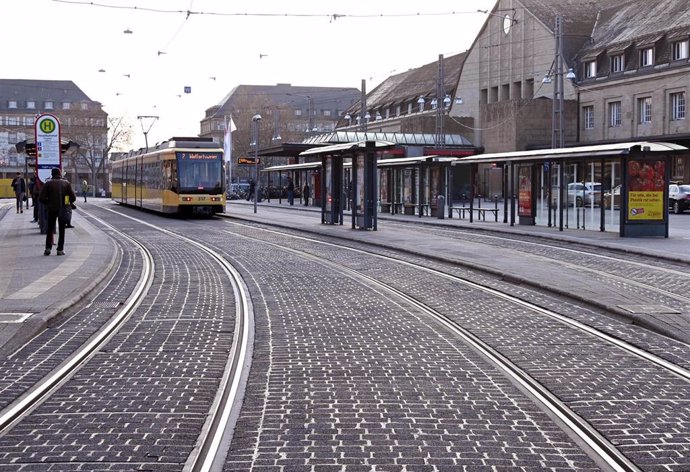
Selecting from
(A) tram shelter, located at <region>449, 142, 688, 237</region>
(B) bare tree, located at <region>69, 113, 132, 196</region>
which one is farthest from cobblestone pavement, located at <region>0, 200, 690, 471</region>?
(B) bare tree, located at <region>69, 113, 132, 196</region>

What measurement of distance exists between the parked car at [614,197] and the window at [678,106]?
3081cm

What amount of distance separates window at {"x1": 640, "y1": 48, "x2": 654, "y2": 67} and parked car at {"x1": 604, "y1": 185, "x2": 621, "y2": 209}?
114 feet

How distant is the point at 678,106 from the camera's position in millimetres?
57656

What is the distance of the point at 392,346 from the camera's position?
9.44m

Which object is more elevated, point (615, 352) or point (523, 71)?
point (523, 71)

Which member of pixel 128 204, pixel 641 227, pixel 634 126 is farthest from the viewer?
pixel 634 126

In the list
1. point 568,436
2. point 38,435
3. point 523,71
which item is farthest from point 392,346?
point 523,71

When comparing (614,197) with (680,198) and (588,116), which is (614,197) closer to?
(680,198)

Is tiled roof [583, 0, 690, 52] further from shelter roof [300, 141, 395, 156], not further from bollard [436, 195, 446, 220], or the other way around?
shelter roof [300, 141, 395, 156]

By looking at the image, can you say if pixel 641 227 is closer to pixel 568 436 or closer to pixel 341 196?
pixel 341 196

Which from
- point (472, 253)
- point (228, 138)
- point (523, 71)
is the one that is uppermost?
point (523, 71)

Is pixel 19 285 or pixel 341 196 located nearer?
pixel 19 285

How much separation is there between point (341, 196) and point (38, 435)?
28.8 meters

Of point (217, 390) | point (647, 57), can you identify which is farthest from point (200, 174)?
point (647, 57)
